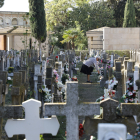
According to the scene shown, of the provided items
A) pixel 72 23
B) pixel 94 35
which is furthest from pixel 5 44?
pixel 72 23

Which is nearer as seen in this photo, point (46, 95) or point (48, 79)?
point (46, 95)

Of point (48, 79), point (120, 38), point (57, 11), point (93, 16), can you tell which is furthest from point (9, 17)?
point (48, 79)

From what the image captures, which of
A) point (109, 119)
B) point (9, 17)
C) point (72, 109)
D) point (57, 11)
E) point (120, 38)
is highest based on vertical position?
point (57, 11)

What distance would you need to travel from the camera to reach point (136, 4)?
43125 millimetres

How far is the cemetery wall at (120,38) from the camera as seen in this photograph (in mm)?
26266

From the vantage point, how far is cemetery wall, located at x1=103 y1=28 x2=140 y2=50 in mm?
26266

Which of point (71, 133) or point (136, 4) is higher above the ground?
point (136, 4)

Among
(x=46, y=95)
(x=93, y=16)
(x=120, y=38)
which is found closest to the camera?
(x=46, y=95)

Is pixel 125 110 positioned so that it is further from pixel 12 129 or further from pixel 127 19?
pixel 127 19

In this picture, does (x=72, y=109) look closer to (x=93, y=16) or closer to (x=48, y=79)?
(x=48, y=79)

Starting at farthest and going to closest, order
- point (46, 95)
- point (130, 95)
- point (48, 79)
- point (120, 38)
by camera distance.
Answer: point (120, 38) < point (48, 79) < point (46, 95) < point (130, 95)

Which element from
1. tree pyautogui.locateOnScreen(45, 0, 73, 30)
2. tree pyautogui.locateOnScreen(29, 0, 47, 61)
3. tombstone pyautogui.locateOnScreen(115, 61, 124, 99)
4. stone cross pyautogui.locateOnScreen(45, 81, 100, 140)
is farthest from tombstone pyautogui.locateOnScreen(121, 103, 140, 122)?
tree pyautogui.locateOnScreen(45, 0, 73, 30)

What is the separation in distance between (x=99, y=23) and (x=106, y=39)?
44.6ft

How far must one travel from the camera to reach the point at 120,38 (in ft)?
86.4
